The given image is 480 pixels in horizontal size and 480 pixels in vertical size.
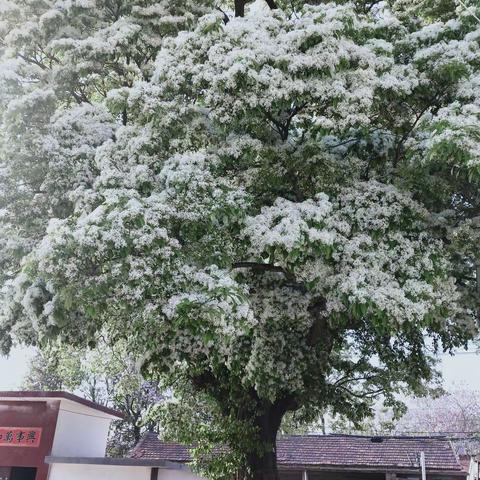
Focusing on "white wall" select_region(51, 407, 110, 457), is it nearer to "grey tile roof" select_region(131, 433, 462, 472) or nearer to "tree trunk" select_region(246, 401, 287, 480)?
"grey tile roof" select_region(131, 433, 462, 472)

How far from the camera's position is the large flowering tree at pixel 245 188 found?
6.66 metres

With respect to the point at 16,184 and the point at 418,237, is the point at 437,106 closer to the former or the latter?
the point at 418,237

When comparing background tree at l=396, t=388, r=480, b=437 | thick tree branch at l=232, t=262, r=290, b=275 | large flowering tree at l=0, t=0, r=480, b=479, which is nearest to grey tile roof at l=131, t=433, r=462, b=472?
large flowering tree at l=0, t=0, r=480, b=479

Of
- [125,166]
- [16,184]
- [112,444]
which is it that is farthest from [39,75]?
[112,444]

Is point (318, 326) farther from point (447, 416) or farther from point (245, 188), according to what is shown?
point (447, 416)

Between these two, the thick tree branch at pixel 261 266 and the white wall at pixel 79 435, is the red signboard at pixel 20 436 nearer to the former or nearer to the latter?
the white wall at pixel 79 435

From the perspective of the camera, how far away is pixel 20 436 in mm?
13828

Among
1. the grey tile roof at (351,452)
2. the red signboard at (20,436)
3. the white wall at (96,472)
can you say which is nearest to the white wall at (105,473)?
the white wall at (96,472)

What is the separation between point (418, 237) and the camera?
781cm

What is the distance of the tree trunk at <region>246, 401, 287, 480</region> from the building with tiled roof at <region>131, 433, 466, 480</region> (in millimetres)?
7882

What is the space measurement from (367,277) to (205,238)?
2.06 metres

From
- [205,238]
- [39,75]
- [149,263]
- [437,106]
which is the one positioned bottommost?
[149,263]

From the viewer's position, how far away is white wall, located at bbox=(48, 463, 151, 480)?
13.1 metres

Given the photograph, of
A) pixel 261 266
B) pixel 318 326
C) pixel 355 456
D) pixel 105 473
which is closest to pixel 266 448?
pixel 318 326
